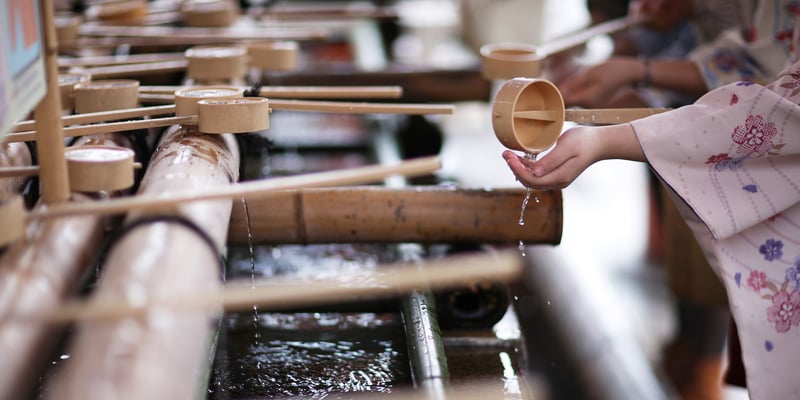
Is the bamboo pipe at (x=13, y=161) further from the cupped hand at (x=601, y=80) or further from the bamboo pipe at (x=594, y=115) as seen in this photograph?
the cupped hand at (x=601, y=80)

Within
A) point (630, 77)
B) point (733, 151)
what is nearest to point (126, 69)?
point (630, 77)

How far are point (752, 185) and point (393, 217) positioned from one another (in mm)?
1005

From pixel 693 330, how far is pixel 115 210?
13.8ft

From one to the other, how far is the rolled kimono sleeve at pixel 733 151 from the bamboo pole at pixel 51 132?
1.42 m

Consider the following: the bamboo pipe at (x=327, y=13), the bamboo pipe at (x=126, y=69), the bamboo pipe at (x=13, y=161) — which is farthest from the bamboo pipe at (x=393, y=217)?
the bamboo pipe at (x=327, y=13)

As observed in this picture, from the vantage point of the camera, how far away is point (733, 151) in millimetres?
2098

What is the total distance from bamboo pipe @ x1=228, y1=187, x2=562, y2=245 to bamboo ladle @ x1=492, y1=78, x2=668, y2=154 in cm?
33

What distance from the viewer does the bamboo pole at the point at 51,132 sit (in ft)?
5.50

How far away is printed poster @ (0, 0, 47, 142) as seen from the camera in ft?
4.77

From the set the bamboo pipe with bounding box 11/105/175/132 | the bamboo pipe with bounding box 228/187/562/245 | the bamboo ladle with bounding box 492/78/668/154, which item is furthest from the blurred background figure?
the bamboo pipe with bounding box 11/105/175/132

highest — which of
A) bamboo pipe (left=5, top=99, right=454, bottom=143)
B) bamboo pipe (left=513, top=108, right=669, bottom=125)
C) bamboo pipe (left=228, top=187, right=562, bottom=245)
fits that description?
bamboo pipe (left=513, top=108, right=669, bottom=125)

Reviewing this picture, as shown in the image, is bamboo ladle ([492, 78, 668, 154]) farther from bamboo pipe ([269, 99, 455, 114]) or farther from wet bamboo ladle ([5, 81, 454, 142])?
wet bamboo ladle ([5, 81, 454, 142])

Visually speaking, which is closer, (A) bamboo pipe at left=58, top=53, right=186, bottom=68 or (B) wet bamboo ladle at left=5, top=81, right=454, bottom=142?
(B) wet bamboo ladle at left=5, top=81, right=454, bottom=142

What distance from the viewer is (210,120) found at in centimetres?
215
